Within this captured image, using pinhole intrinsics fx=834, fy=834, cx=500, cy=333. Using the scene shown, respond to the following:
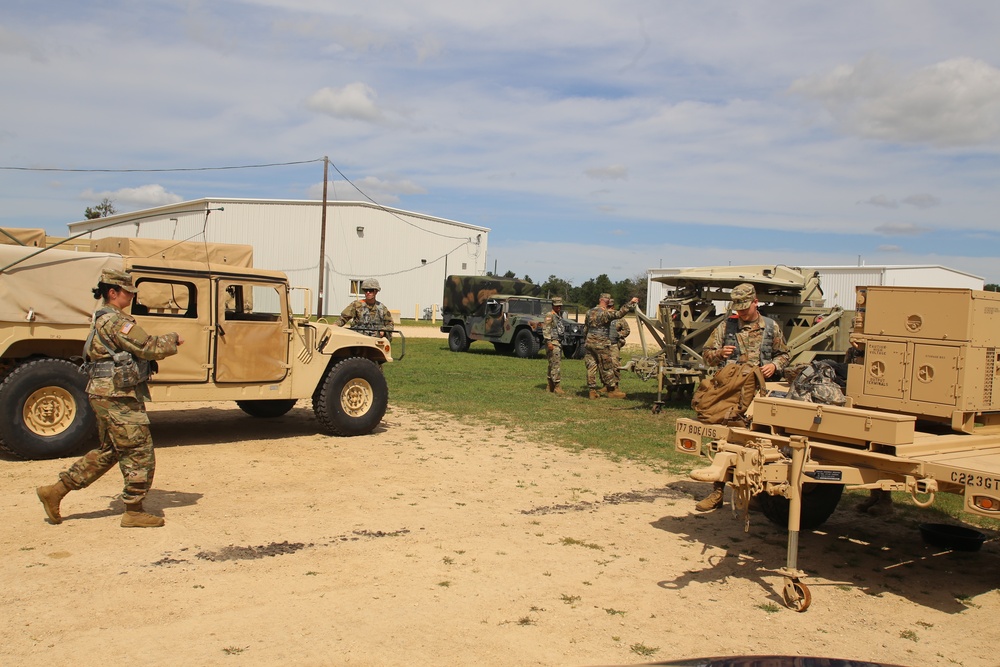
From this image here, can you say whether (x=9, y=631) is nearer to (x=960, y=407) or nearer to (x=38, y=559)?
(x=38, y=559)

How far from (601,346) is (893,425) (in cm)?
883

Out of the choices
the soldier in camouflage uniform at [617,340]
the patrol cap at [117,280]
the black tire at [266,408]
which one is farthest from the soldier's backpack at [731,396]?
the soldier in camouflage uniform at [617,340]

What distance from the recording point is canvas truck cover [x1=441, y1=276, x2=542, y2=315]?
23656 millimetres

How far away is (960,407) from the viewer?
16.5 ft

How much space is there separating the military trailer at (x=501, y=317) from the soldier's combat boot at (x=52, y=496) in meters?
15.5

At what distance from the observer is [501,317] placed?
22.2 m

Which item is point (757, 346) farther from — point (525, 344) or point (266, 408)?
point (525, 344)

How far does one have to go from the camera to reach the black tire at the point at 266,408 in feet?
33.1

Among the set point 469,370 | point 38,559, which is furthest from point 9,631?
point 469,370

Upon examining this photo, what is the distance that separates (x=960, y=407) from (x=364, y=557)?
12.3ft

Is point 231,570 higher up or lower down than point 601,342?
lower down

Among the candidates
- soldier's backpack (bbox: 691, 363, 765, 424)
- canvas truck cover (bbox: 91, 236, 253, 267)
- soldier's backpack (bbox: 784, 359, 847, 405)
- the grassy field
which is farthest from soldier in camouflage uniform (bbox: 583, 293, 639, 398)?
soldier's backpack (bbox: 784, 359, 847, 405)

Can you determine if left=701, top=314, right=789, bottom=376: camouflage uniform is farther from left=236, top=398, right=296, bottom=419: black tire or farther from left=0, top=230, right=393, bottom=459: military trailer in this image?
left=236, top=398, right=296, bottom=419: black tire

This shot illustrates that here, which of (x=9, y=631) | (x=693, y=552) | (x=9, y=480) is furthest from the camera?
(x=9, y=480)
